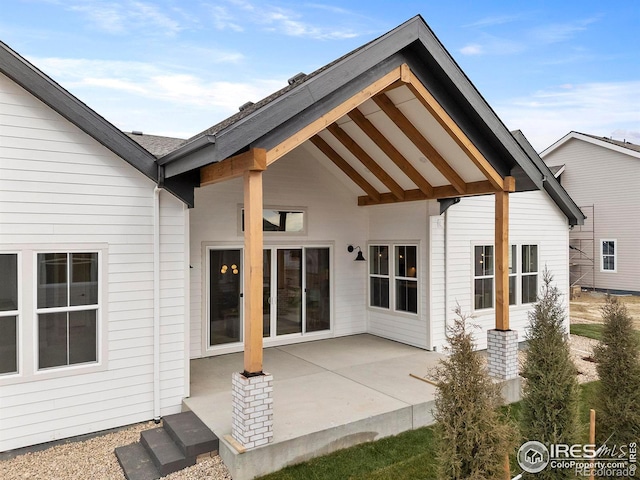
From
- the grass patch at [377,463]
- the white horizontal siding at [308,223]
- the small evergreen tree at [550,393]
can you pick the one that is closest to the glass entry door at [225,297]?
the white horizontal siding at [308,223]

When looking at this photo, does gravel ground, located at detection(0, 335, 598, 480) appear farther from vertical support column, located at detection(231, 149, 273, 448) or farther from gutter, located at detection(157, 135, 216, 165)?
gutter, located at detection(157, 135, 216, 165)

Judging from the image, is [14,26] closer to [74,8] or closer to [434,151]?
[74,8]

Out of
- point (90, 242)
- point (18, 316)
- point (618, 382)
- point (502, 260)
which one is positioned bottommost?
point (618, 382)

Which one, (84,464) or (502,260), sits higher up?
(502,260)

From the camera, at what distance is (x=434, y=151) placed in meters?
6.80

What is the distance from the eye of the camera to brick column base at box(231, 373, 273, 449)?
14.1 ft

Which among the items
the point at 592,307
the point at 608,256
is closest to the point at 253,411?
the point at 592,307

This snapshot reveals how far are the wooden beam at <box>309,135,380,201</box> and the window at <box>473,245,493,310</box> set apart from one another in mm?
2477

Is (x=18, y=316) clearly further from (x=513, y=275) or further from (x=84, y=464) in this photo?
(x=513, y=275)

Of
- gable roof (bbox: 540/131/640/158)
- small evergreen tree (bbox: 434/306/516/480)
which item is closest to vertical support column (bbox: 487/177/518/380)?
small evergreen tree (bbox: 434/306/516/480)

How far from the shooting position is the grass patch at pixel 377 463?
4.27 meters

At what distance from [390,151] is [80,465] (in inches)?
235

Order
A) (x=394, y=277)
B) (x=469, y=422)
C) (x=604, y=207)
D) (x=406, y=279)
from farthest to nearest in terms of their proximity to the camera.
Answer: (x=604, y=207) → (x=394, y=277) → (x=406, y=279) → (x=469, y=422)

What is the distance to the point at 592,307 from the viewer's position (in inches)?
617
